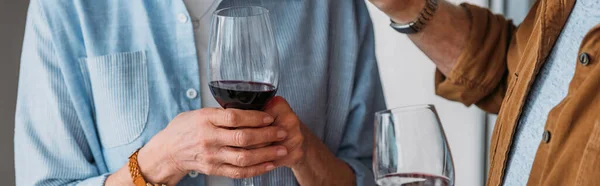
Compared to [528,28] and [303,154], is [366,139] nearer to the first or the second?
[303,154]

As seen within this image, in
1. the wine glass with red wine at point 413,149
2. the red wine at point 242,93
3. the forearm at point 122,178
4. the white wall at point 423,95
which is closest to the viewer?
the wine glass with red wine at point 413,149

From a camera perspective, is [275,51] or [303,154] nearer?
[275,51]

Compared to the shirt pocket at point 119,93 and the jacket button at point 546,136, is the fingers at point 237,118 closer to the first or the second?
the shirt pocket at point 119,93

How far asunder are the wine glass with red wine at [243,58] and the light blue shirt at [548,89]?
519 mm

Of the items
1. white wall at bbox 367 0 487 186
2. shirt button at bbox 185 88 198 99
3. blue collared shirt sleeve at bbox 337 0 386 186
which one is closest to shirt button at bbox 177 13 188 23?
shirt button at bbox 185 88 198 99

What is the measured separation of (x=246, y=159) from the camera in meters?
1.18

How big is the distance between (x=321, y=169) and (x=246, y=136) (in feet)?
1.03

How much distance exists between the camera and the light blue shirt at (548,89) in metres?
1.31

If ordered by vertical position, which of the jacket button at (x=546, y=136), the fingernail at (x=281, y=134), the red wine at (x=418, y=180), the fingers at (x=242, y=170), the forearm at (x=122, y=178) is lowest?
the forearm at (x=122, y=178)

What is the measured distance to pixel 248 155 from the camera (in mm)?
1185

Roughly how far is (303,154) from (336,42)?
0.97 feet

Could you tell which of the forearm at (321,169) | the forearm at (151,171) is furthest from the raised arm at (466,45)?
the forearm at (151,171)

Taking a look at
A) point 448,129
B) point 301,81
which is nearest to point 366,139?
point 301,81

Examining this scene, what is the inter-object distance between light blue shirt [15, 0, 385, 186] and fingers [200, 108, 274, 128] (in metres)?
0.25
